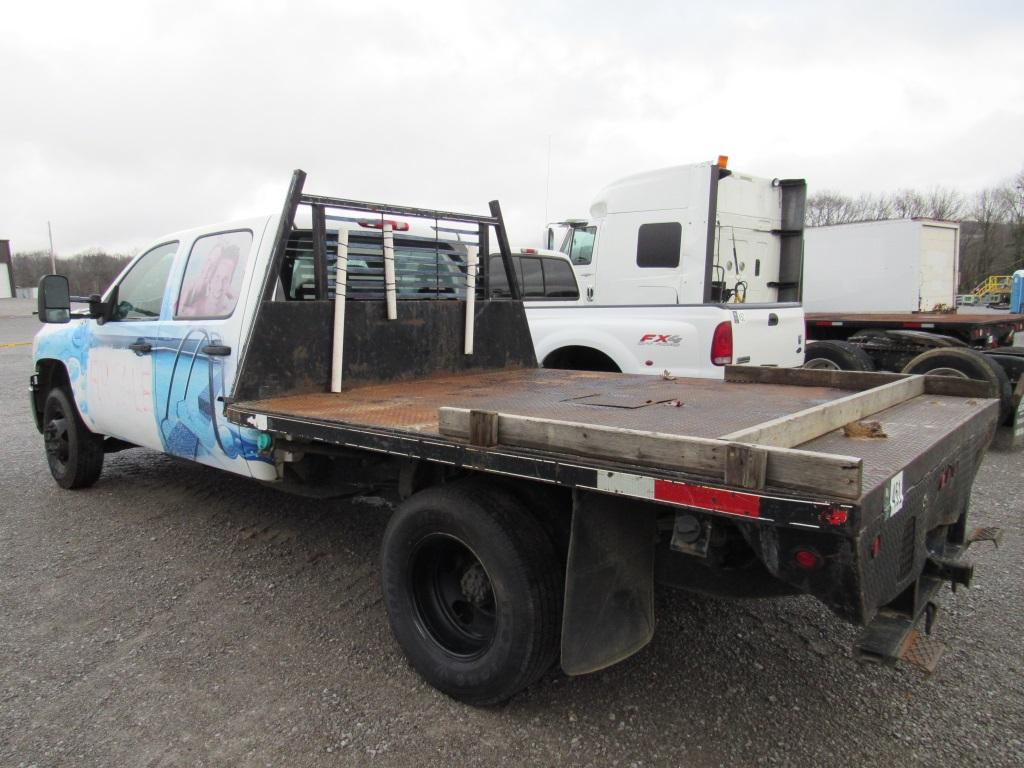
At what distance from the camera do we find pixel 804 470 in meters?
1.91

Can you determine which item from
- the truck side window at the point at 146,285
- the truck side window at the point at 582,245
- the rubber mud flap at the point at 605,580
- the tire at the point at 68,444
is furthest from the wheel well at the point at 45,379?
the truck side window at the point at 582,245

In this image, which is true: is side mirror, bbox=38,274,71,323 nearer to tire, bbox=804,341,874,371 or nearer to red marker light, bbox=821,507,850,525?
red marker light, bbox=821,507,850,525

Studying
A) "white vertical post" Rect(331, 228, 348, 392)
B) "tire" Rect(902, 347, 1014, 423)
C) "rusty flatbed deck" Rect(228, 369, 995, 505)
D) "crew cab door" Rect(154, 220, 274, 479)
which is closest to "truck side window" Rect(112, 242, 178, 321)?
"crew cab door" Rect(154, 220, 274, 479)

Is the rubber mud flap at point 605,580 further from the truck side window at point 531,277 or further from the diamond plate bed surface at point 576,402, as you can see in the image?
the truck side window at point 531,277

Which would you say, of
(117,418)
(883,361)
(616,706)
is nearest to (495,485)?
(616,706)

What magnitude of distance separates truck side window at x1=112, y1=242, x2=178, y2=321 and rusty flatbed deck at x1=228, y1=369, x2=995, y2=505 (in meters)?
1.57

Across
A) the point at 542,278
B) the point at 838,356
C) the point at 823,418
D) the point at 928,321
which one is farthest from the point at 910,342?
the point at 823,418

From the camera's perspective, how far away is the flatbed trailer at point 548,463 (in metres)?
2.07

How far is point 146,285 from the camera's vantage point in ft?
16.3

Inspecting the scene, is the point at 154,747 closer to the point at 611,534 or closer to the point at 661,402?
the point at 611,534

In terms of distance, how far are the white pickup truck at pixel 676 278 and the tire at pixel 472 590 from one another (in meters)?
3.45

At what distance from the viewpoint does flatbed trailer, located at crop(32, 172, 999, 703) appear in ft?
6.81

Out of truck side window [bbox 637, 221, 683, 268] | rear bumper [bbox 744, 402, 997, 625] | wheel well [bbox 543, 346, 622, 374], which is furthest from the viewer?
truck side window [bbox 637, 221, 683, 268]

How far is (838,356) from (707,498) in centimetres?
839
